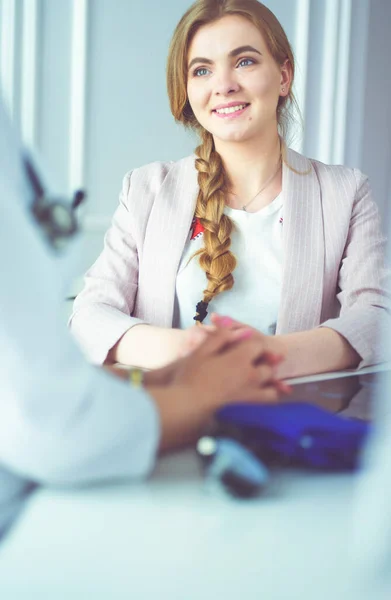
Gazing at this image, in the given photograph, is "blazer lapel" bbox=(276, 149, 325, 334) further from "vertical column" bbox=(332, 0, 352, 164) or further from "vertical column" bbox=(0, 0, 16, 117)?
"vertical column" bbox=(332, 0, 352, 164)

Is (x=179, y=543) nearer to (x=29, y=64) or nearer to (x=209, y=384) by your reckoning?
(x=209, y=384)

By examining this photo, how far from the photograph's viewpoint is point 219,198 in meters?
0.83

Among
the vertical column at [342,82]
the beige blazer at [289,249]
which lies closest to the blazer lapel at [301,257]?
the beige blazer at [289,249]

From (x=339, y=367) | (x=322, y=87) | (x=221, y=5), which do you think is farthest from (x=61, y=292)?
(x=322, y=87)

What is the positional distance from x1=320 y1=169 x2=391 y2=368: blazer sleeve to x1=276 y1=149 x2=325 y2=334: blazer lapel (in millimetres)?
35

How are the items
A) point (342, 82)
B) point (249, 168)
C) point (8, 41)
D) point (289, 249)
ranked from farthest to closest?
1. point (342, 82)
2. point (8, 41)
3. point (249, 168)
4. point (289, 249)

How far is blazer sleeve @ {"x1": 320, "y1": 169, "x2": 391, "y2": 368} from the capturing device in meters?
0.67

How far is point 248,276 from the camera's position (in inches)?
30.7

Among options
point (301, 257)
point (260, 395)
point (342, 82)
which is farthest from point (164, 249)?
point (342, 82)

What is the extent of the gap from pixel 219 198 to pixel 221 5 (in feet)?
0.71

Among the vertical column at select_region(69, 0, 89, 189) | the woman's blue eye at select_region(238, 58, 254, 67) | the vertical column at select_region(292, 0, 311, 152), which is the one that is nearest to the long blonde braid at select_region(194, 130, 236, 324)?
the woman's blue eye at select_region(238, 58, 254, 67)

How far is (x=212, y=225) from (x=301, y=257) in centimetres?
10

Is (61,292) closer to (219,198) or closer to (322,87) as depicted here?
(219,198)

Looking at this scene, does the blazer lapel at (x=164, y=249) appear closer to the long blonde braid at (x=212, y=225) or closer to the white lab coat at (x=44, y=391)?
the long blonde braid at (x=212, y=225)
